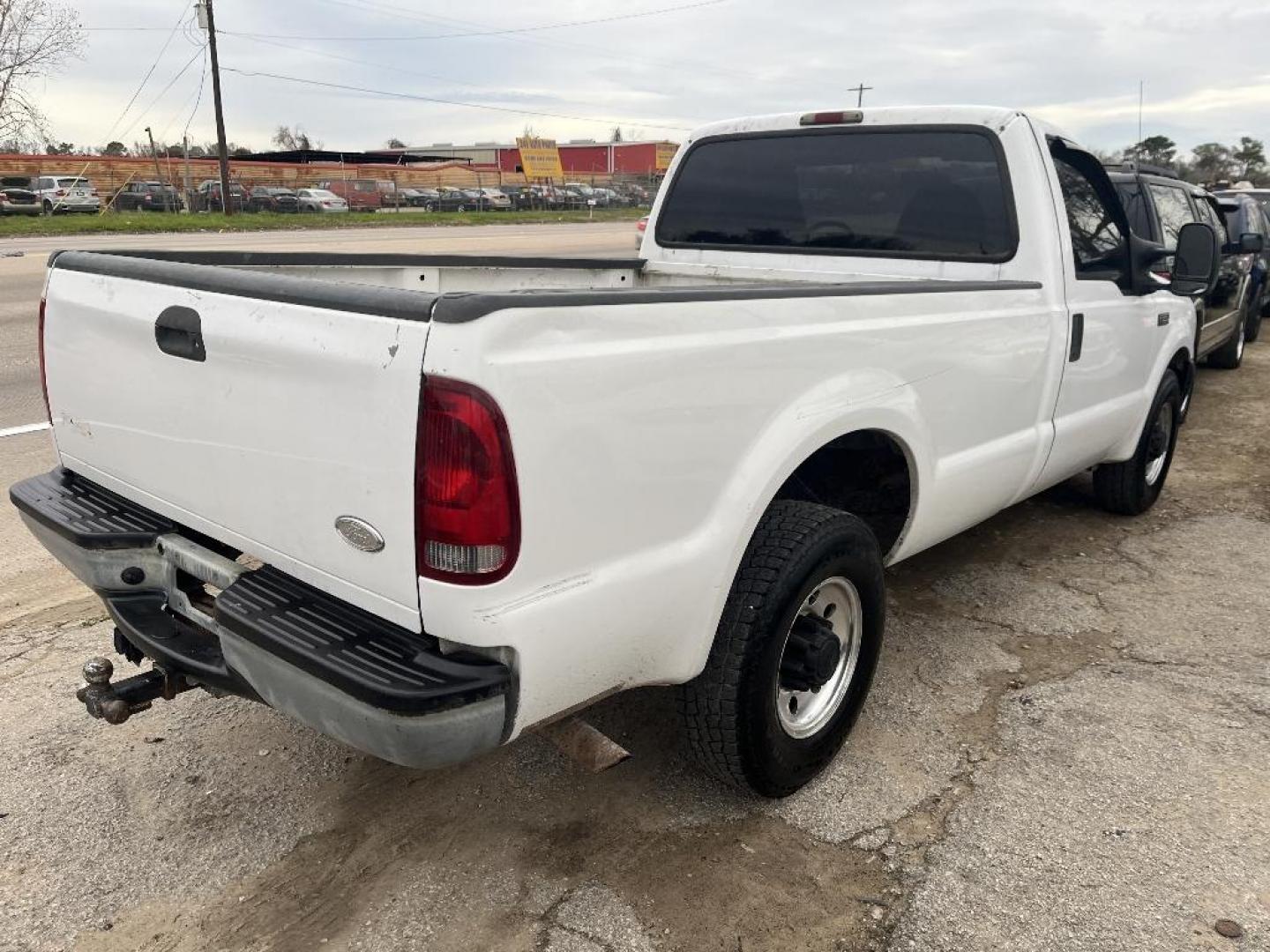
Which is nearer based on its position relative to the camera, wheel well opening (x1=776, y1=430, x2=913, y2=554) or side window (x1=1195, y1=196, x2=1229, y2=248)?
wheel well opening (x1=776, y1=430, x2=913, y2=554)

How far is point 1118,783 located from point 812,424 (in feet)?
4.78

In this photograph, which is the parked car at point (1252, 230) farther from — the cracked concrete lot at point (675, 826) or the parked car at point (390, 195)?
the parked car at point (390, 195)

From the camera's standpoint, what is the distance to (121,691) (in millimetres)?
2500

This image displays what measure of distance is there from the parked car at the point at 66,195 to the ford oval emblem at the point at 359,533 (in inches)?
1545

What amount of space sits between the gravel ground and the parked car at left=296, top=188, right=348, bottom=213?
41.2 m

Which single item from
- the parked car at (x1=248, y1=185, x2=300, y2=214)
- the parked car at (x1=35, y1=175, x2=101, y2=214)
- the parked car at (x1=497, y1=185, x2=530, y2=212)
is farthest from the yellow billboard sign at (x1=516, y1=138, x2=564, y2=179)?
the parked car at (x1=35, y1=175, x2=101, y2=214)

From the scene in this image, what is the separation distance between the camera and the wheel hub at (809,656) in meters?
2.67

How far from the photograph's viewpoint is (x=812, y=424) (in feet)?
8.40

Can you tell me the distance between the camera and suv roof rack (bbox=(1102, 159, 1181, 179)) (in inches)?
278

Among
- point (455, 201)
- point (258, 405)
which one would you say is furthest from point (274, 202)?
point (258, 405)

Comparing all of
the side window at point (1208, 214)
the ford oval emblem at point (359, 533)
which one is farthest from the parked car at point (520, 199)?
the ford oval emblem at point (359, 533)

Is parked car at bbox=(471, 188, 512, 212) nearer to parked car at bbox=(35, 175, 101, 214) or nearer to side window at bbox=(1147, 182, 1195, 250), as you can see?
parked car at bbox=(35, 175, 101, 214)

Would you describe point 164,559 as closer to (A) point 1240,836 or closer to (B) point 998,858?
(B) point 998,858

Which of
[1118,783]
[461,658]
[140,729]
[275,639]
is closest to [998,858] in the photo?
[1118,783]
